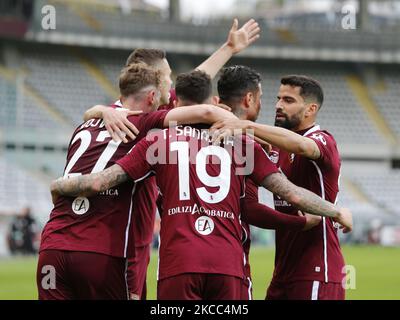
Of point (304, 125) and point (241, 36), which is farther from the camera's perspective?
point (241, 36)

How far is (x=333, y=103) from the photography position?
41.6m

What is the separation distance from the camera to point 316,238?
20.2 ft

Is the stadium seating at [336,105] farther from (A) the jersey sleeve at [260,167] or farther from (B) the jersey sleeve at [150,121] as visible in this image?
(A) the jersey sleeve at [260,167]

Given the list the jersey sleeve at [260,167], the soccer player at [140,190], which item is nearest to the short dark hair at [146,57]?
the soccer player at [140,190]

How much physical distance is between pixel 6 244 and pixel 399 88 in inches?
943

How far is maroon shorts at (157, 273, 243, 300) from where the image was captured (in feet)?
16.9

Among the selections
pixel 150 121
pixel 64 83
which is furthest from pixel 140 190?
pixel 64 83

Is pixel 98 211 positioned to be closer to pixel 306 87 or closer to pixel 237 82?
pixel 237 82

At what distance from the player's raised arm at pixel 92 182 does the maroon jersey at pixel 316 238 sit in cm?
143

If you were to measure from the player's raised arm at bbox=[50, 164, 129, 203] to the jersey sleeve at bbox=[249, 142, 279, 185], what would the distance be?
0.83 metres

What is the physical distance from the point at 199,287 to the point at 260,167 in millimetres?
888

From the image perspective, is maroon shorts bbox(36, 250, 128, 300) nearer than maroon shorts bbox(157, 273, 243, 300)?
No

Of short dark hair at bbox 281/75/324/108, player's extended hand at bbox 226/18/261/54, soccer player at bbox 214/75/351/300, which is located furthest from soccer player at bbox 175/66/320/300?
player's extended hand at bbox 226/18/261/54

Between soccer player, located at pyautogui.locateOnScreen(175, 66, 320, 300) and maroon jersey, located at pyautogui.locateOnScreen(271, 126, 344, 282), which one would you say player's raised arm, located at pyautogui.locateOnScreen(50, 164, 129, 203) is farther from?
maroon jersey, located at pyautogui.locateOnScreen(271, 126, 344, 282)
